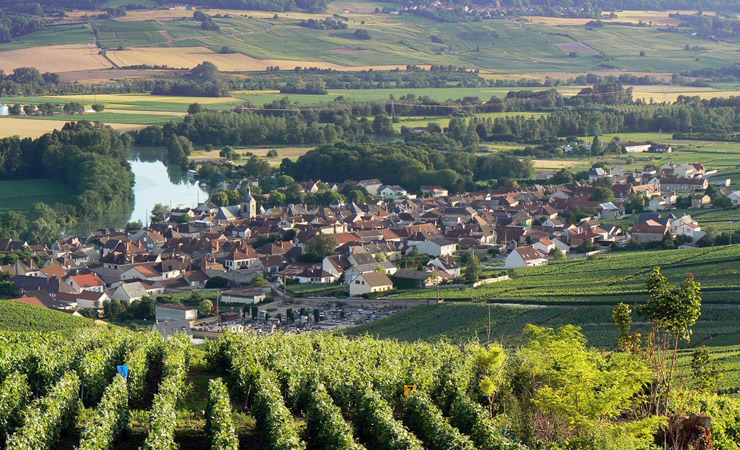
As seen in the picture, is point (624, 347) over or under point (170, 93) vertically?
over

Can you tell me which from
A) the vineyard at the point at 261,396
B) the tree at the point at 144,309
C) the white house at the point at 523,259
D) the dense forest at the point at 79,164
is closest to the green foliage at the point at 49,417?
the vineyard at the point at 261,396

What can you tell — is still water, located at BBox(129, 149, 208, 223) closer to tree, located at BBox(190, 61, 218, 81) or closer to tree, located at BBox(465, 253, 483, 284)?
tree, located at BBox(465, 253, 483, 284)

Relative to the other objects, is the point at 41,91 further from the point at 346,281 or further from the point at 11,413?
the point at 11,413

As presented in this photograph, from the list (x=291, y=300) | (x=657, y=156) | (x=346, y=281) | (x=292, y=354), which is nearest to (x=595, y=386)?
(x=292, y=354)

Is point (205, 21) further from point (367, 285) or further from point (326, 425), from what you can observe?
point (326, 425)

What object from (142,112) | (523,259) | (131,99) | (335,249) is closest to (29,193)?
(335,249)

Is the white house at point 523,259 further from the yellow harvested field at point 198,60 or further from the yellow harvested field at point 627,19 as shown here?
the yellow harvested field at point 627,19

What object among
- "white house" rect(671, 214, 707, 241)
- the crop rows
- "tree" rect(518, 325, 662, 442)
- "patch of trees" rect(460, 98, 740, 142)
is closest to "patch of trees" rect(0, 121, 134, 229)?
"patch of trees" rect(460, 98, 740, 142)
